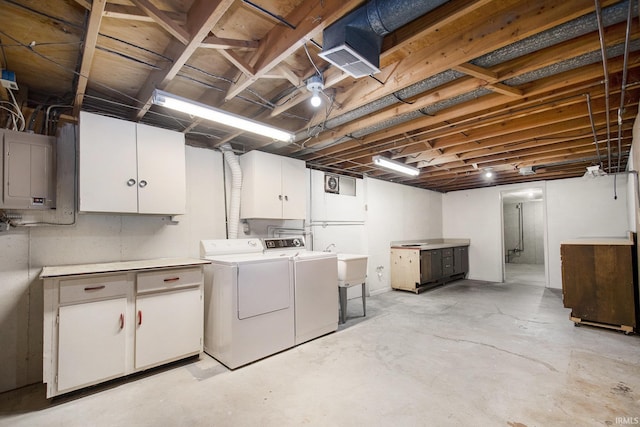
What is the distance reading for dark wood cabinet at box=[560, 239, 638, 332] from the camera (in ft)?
11.7

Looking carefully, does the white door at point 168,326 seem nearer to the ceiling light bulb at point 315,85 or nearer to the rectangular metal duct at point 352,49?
the ceiling light bulb at point 315,85

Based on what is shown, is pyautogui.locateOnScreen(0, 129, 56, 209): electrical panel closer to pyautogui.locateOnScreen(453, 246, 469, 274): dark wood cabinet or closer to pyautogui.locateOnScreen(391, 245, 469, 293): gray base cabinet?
pyautogui.locateOnScreen(391, 245, 469, 293): gray base cabinet

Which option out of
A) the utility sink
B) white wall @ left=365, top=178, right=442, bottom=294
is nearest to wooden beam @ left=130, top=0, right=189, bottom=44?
the utility sink

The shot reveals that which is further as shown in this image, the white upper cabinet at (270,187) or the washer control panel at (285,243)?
the washer control panel at (285,243)

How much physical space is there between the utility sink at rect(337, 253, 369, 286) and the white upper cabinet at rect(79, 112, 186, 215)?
218 cm

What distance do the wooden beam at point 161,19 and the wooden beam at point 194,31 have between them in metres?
0.05

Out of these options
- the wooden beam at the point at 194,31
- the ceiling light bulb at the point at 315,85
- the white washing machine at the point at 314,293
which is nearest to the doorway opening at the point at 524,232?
the white washing machine at the point at 314,293

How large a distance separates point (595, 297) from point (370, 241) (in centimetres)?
343

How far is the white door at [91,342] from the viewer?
7.46ft

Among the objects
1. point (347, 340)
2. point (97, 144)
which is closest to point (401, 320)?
point (347, 340)

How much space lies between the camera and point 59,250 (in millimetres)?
2725

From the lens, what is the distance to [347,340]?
3463mm

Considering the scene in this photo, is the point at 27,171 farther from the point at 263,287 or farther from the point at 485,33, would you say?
the point at 485,33

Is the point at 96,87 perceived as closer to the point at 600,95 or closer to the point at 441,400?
the point at 441,400
